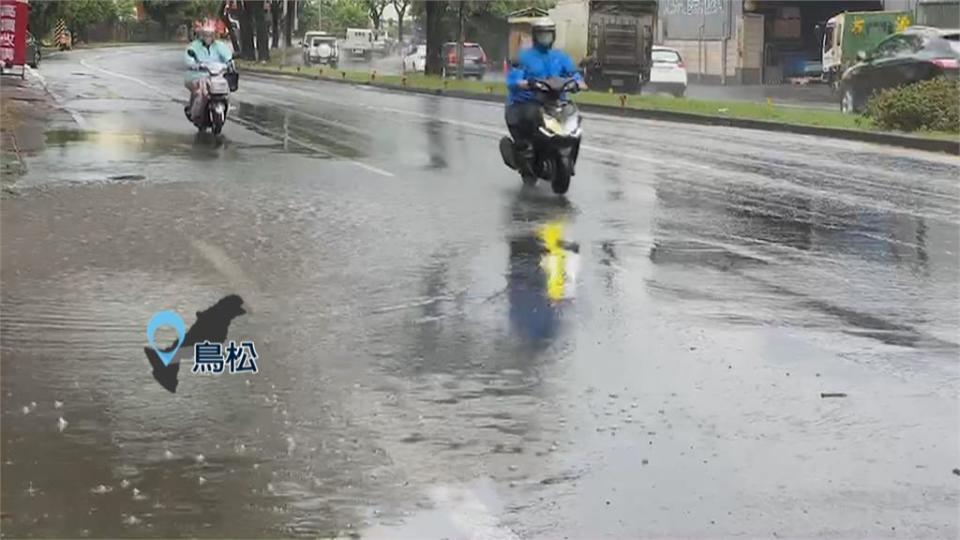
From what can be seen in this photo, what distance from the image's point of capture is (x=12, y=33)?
34281 mm

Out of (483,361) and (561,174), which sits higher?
(561,174)

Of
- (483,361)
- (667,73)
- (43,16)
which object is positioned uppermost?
(43,16)

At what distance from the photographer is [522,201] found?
12758 millimetres

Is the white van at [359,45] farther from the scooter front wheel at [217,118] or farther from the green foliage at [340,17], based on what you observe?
the scooter front wheel at [217,118]

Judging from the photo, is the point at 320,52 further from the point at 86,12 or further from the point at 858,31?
the point at 858,31

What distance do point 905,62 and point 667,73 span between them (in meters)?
15.2

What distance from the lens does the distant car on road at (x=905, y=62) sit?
25672 millimetres

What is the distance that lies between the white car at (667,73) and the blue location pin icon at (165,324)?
34.4m

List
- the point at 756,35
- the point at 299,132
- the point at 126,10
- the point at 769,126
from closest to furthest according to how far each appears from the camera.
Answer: the point at 299,132
the point at 769,126
the point at 756,35
the point at 126,10

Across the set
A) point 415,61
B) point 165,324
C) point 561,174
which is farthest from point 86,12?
point 165,324

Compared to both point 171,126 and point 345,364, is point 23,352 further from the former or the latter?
point 171,126

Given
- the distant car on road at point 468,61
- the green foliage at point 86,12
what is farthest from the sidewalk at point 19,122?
the green foliage at point 86,12

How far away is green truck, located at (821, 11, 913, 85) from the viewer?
4062 centimetres

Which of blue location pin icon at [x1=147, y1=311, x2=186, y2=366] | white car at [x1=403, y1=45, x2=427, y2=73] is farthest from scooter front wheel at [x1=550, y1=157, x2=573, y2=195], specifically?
white car at [x1=403, y1=45, x2=427, y2=73]
